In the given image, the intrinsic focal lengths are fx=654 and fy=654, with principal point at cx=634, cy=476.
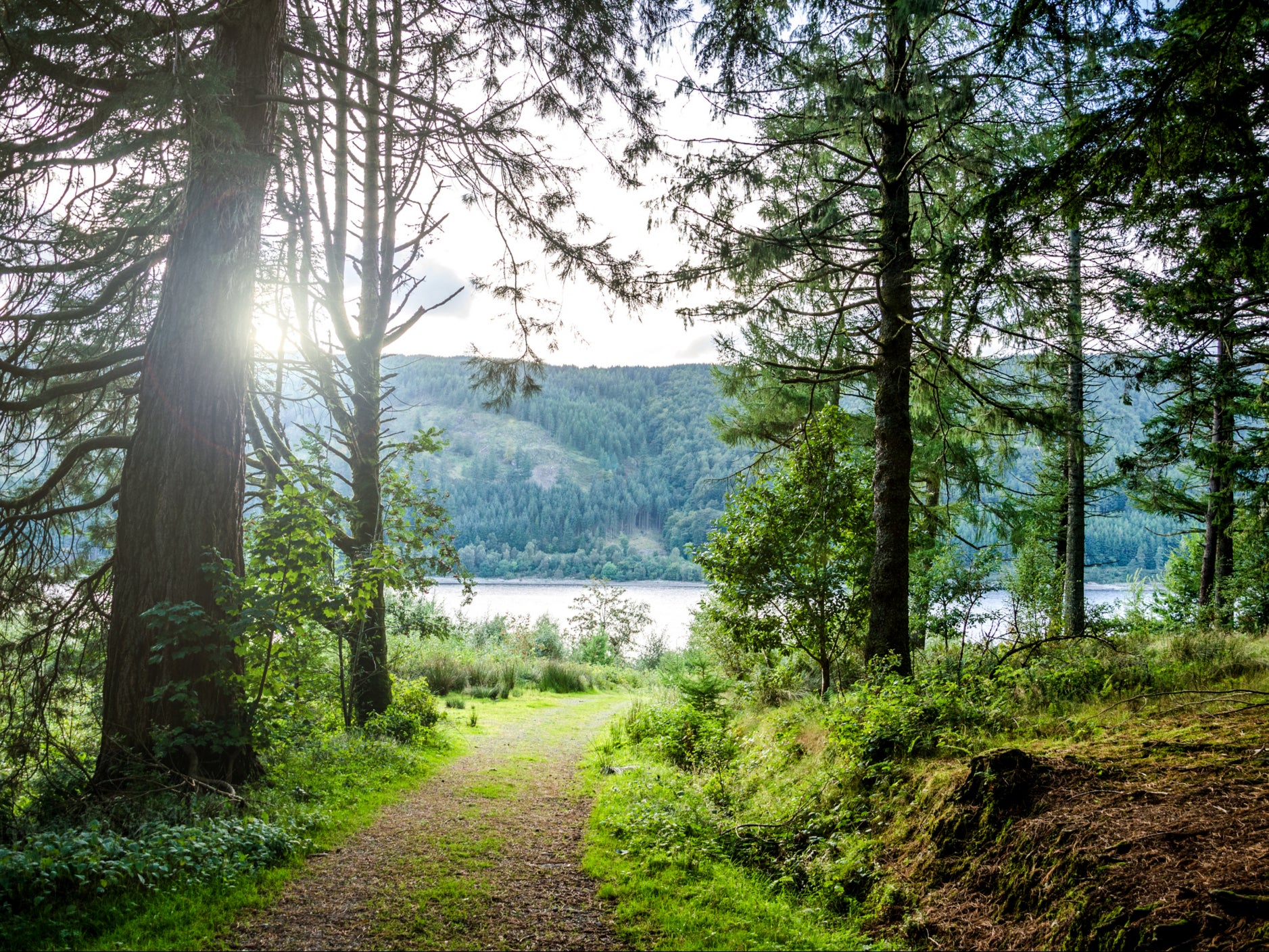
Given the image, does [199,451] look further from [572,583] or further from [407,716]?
[572,583]

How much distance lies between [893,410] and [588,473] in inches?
4291

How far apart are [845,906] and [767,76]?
263 inches

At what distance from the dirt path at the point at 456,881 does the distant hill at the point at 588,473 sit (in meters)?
48.0

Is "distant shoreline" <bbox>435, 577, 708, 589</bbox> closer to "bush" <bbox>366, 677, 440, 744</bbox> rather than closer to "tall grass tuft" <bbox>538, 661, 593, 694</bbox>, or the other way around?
"tall grass tuft" <bbox>538, 661, 593, 694</bbox>

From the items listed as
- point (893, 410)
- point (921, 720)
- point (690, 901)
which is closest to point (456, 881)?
point (690, 901)

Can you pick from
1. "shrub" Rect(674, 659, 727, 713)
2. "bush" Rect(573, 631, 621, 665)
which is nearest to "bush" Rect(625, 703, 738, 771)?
"shrub" Rect(674, 659, 727, 713)

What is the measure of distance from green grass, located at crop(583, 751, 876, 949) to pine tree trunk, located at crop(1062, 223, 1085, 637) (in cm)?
414

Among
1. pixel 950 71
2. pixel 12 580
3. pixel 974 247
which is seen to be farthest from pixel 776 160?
pixel 12 580

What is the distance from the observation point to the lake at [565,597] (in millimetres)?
33125

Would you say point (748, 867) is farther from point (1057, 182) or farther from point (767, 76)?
point (767, 76)

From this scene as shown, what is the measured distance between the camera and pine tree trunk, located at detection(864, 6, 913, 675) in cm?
681

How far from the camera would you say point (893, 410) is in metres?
6.99

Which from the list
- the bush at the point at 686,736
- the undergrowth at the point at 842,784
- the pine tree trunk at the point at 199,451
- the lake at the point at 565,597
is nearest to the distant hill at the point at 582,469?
the lake at the point at 565,597

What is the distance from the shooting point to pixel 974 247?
3.85 m
